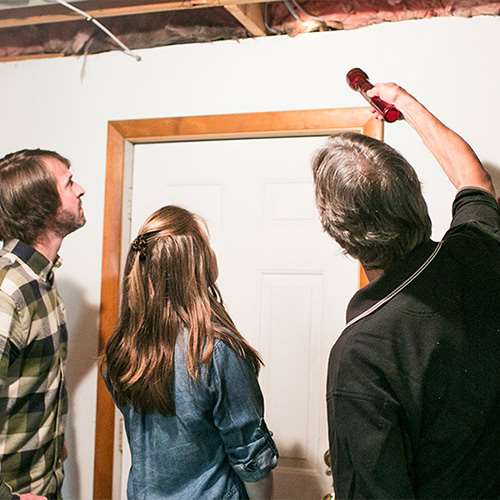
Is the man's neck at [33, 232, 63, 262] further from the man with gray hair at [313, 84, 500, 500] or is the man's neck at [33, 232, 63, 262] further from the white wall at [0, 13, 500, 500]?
the man with gray hair at [313, 84, 500, 500]

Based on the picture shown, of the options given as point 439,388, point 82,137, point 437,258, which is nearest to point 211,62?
point 82,137

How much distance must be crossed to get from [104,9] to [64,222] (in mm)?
526

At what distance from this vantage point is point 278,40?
5.53ft

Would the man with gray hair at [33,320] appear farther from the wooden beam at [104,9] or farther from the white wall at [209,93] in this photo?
the wooden beam at [104,9]

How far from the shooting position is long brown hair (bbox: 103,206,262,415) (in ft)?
3.95

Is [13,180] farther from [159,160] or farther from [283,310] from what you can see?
[283,310]

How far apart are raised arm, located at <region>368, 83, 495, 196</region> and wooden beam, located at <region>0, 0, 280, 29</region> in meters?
0.48

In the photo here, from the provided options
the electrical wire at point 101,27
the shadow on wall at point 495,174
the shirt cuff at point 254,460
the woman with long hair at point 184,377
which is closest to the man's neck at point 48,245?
the woman with long hair at point 184,377

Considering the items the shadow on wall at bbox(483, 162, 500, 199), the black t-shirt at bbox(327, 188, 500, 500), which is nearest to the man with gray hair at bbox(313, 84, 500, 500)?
the black t-shirt at bbox(327, 188, 500, 500)

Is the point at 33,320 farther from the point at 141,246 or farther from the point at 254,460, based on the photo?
→ the point at 254,460

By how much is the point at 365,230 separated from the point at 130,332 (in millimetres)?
498

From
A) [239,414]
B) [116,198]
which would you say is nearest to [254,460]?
[239,414]

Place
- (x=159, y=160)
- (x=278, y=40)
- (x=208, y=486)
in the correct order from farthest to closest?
(x=159, y=160), (x=278, y=40), (x=208, y=486)

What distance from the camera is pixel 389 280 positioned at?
38.8 inches
